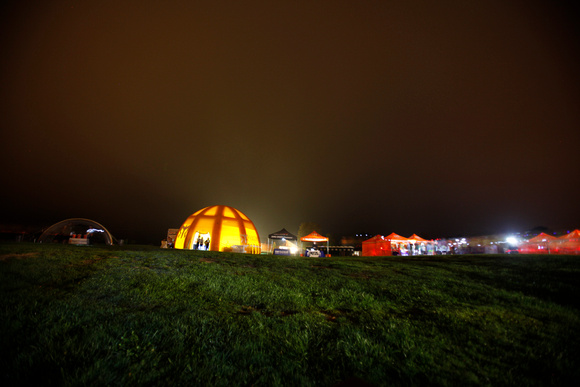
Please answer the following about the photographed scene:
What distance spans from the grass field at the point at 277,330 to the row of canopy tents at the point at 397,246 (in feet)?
73.7

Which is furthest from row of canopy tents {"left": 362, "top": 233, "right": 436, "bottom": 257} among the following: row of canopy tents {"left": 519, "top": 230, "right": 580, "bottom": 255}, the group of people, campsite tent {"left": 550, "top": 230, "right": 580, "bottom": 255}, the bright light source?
the group of people

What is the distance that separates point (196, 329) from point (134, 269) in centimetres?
582

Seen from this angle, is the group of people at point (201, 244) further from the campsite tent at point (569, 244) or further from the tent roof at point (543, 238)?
the tent roof at point (543, 238)

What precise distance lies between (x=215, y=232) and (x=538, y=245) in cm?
3405

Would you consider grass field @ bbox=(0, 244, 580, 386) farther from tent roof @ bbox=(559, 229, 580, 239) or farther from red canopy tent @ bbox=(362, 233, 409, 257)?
tent roof @ bbox=(559, 229, 580, 239)

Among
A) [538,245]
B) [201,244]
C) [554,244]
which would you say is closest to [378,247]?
[538,245]

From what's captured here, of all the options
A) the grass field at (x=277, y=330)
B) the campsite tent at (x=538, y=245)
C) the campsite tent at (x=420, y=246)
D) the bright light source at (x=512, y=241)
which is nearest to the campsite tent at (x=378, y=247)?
the campsite tent at (x=420, y=246)

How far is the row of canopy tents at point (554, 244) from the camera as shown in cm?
2319

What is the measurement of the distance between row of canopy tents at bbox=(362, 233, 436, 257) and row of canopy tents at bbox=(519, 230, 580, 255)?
9.25 metres

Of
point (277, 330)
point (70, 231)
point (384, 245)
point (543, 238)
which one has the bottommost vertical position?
point (277, 330)

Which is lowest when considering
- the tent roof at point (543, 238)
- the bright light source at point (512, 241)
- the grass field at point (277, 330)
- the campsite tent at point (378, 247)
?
the grass field at point (277, 330)

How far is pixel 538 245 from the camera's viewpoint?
27.3 meters

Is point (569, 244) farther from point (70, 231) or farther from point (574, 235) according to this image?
point (70, 231)

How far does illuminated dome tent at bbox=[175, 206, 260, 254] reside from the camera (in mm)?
21891
